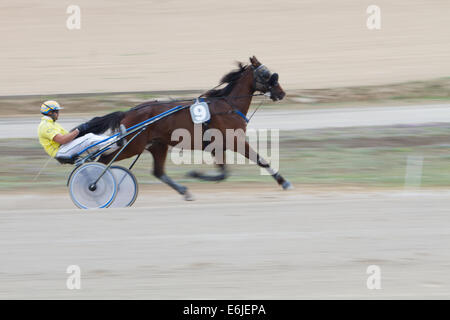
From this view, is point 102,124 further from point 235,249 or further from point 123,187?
point 235,249

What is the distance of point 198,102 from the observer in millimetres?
8305

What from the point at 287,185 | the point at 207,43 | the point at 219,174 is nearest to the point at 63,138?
the point at 219,174

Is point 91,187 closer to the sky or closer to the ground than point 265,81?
closer to the ground

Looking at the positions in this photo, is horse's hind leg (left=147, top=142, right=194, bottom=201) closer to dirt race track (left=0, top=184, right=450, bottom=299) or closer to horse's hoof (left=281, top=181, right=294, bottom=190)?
dirt race track (left=0, top=184, right=450, bottom=299)

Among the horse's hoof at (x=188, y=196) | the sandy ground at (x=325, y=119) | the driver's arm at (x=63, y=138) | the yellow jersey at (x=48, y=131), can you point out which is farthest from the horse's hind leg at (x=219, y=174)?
the sandy ground at (x=325, y=119)

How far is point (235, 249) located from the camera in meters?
6.07

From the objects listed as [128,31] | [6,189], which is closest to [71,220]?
[6,189]

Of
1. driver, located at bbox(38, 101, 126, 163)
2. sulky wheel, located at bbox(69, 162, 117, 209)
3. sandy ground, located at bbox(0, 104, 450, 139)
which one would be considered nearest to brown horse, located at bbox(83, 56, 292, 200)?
driver, located at bbox(38, 101, 126, 163)

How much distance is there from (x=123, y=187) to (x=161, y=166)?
0.69m

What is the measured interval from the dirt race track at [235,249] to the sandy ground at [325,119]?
6391 millimetres

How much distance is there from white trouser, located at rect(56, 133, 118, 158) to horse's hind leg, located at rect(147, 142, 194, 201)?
1.94 feet

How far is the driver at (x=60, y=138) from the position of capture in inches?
305

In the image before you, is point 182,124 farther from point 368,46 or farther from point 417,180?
point 368,46
